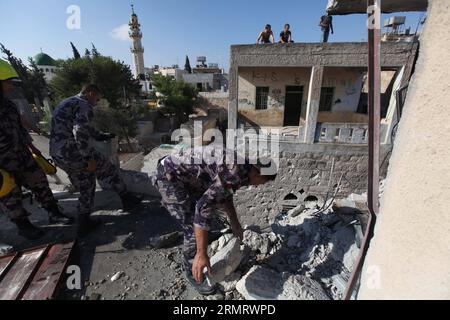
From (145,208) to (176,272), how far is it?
146 cm

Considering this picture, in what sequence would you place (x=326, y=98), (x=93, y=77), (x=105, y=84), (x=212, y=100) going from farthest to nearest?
(x=212, y=100)
(x=105, y=84)
(x=93, y=77)
(x=326, y=98)

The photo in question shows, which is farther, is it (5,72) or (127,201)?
(127,201)

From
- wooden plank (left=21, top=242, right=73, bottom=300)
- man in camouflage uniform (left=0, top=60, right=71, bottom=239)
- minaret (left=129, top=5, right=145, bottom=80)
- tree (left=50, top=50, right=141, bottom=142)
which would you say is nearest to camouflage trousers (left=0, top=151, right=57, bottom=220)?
man in camouflage uniform (left=0, top=60, right=71, bottom=239)

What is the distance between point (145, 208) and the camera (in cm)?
349

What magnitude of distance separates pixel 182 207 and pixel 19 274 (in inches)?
63.4

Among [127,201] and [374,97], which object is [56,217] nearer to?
[127,201]

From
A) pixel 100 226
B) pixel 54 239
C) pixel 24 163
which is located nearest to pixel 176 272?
pixel 100 226

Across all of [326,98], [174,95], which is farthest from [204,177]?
[174,95]

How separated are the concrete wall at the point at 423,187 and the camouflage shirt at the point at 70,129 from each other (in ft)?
9.87

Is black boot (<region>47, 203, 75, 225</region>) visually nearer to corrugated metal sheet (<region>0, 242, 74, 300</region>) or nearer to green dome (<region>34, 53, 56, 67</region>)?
corrugated metal sheet (<region>0, 242, 74, 300</region>)

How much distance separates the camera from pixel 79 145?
2.73 metres

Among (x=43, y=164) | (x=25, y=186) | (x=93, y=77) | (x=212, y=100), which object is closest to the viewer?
(x=25, y=186)
